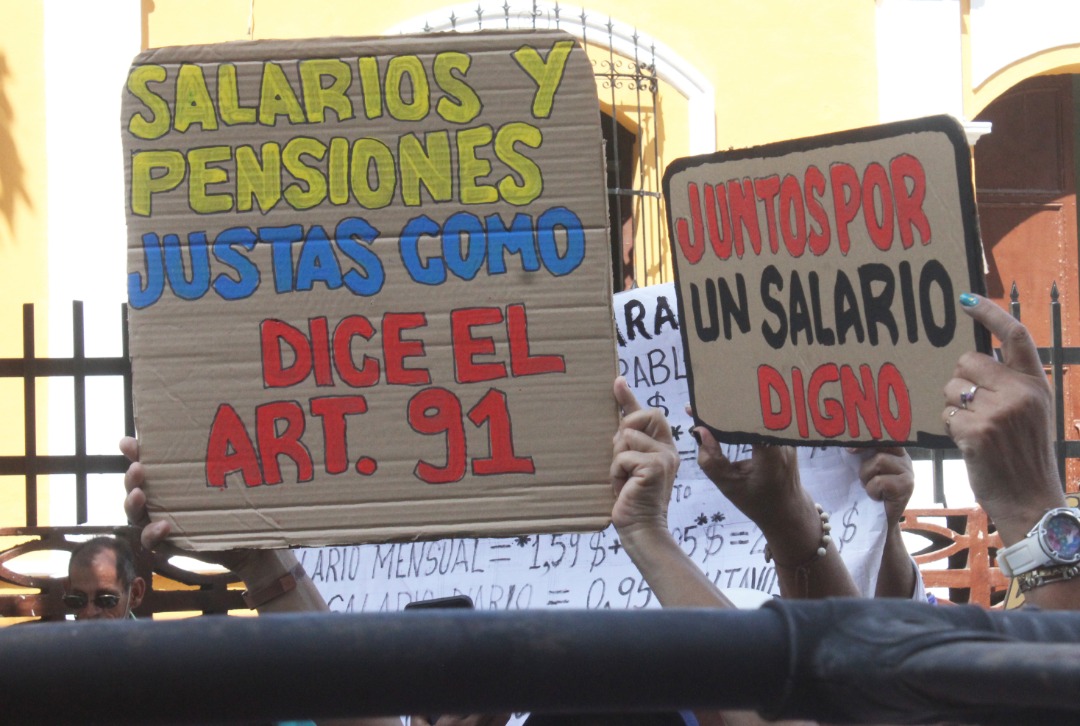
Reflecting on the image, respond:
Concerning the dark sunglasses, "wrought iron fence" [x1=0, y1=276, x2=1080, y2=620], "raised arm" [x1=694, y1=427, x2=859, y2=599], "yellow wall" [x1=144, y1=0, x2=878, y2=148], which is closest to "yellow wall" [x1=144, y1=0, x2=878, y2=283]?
"yellow wall" [x1=144, y1=0, x2=878, y2=148]

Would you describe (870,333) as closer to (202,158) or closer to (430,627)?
(202,158)

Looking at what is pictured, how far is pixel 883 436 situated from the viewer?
187 centimetres

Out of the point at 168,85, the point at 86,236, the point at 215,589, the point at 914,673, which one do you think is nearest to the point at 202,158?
the point at 168,85

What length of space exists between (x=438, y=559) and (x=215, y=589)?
2211mm

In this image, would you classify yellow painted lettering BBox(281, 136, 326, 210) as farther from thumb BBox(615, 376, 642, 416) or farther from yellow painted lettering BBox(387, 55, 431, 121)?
thumb BBox(615, 376, 642, 416)

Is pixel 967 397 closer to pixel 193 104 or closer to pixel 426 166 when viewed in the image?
pixel 426 166

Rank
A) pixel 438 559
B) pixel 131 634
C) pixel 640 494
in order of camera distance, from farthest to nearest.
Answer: pixel 438 559 < pixel 640 494 < pixel 131 634

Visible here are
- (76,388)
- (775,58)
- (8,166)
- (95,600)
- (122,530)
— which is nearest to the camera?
(95,600)

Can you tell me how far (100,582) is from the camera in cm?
368

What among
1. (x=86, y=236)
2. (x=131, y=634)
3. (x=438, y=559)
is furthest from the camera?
(x=86, y=236)

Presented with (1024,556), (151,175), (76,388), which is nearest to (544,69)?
(151,175)

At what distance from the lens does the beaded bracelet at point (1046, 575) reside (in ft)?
4.76

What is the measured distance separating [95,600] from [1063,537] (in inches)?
116

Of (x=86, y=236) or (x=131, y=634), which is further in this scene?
(x=86, y=236)
